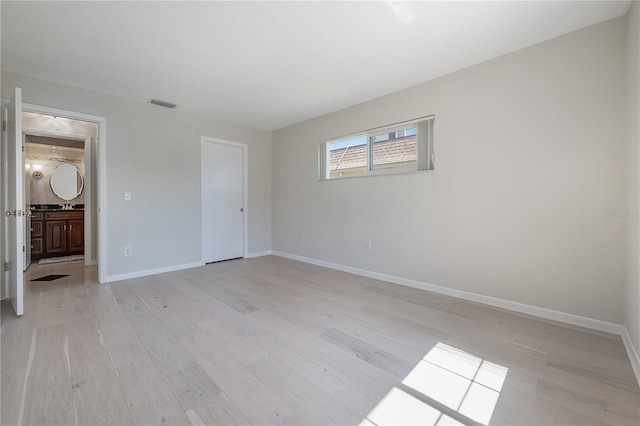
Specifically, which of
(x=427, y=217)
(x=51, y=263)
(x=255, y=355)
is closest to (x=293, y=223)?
(x=427, y=217)

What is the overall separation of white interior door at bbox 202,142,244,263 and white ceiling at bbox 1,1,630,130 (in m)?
1.33

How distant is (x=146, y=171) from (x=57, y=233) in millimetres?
2690

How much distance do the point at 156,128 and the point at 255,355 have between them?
3519 millimetres

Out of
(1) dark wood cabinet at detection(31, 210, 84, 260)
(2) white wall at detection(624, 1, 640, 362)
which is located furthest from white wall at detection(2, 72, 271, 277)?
(2) white wall at detection(624, 1, 640, 362)

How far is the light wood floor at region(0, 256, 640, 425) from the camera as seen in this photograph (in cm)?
127

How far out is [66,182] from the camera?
17.1ft

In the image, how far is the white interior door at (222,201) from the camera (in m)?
4.34

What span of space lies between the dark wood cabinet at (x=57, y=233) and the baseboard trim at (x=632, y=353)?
724 cm

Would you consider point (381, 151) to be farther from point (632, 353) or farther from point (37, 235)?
point (37, 235)

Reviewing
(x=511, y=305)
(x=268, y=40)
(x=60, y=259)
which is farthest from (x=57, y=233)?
(x=511, y=305)

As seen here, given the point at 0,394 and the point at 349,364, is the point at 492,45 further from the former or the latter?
the point at 0,394

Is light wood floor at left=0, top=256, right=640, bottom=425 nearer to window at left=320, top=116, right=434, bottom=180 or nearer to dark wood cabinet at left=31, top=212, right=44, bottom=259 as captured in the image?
window at left=320, top=116, right=434, bottom=180

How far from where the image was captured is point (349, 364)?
1.65m

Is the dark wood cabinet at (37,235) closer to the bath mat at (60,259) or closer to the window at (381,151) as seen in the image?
the bath mat at (60,259)
